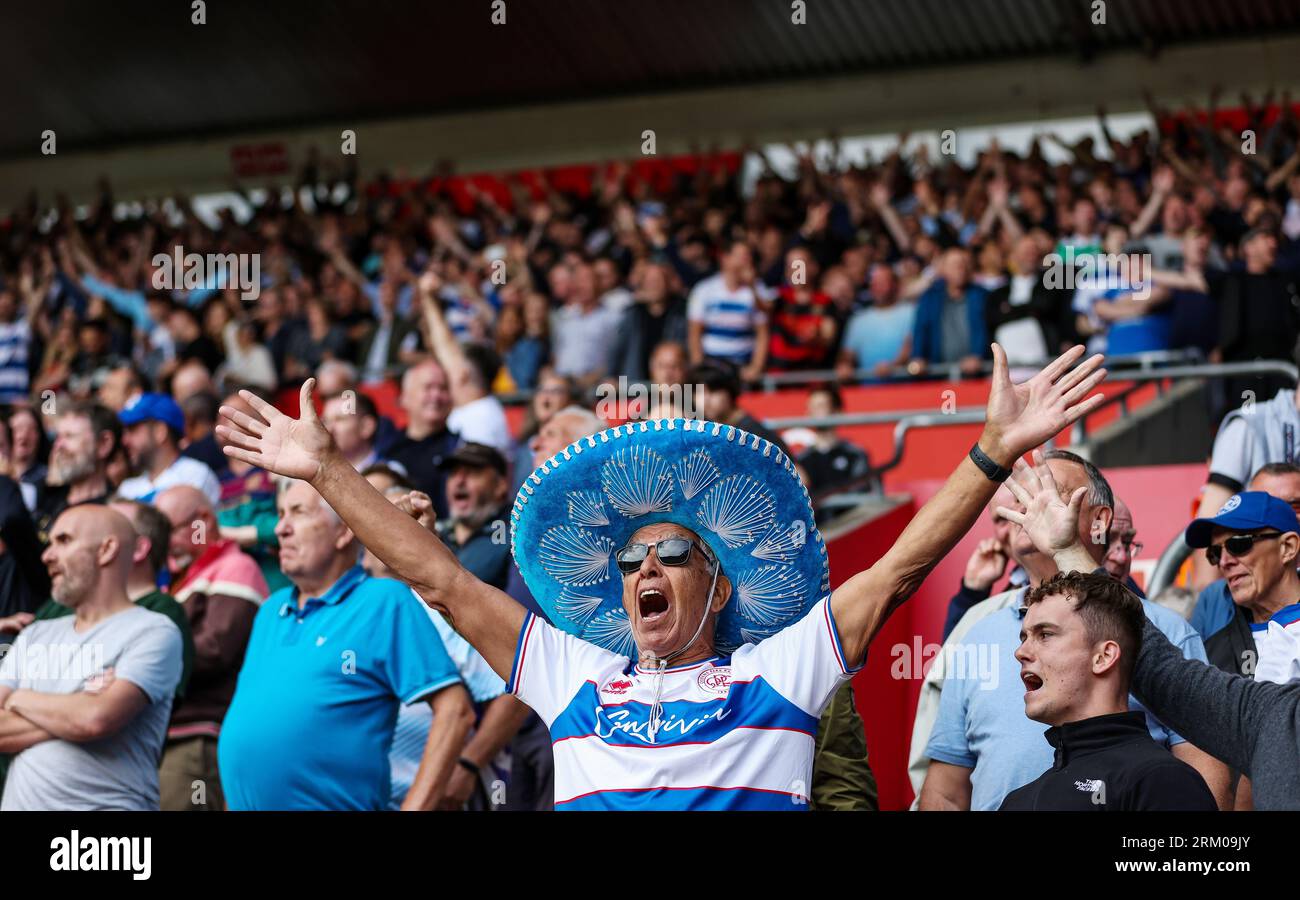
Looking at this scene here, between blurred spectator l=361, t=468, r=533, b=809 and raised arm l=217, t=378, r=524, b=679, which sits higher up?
raised arm l=217, t=378, r=524, b=679

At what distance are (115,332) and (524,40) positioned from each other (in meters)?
4.90

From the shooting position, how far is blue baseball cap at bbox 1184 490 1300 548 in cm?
418

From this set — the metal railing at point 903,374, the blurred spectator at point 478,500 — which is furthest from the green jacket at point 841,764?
the metal railing at point 903,374

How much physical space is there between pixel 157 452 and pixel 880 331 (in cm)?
473

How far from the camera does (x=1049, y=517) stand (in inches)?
144

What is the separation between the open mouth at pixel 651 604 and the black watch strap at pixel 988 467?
0.69 meters

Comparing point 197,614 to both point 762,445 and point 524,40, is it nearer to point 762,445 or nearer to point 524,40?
point 762,445

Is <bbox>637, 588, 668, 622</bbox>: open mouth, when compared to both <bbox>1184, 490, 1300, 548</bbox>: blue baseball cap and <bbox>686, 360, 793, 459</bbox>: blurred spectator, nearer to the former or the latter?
<bbox>1184, 490, 1300, 548</bbox>: blue baseball cap

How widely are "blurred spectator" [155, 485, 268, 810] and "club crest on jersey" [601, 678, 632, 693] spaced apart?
2291 mm

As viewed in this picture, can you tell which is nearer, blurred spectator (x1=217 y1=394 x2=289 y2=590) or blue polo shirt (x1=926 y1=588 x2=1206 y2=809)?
blue polo shirt (x1=926 y1=588 x2=1206 y2=809)

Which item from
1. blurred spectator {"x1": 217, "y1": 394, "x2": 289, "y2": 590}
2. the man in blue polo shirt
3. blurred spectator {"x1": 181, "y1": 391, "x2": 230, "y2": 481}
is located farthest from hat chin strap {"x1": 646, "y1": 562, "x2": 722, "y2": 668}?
blurred spectator {"x1": 181, "y1": 391, "x2": 230, "y2": 481}

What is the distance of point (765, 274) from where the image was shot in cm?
1132

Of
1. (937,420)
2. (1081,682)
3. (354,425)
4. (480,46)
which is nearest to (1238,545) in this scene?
(1081,682)

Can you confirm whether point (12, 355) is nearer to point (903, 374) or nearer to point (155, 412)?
point (155, 412)
